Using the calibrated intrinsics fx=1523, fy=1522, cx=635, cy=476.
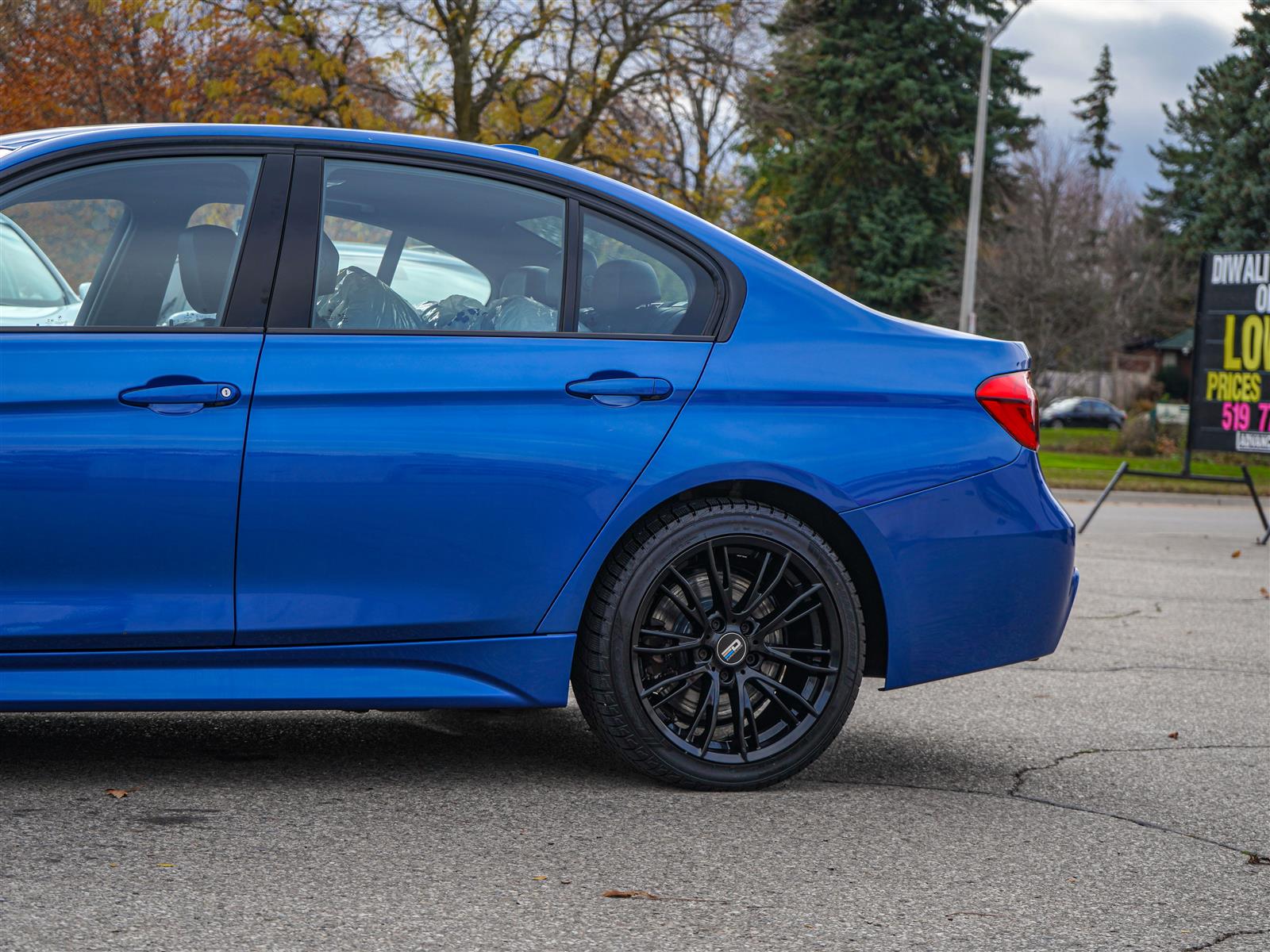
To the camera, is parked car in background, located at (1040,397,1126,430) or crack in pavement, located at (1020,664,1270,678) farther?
parked car in background, located at (1040,397,1126,430)

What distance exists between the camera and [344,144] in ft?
13.2

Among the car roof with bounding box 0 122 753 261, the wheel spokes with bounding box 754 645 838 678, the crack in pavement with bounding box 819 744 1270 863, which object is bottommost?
the crack in pavement with bounding box 819 744 1270 863

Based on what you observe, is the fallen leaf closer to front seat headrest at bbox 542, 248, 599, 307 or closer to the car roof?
front seat headrest at bbox 542, 248, 599, 307

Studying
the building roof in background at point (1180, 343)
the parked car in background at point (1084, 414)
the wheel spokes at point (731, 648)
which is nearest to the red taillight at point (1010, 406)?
the wheel spokes at point (731, 648)

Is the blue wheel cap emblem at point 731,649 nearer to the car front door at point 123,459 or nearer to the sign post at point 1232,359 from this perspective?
the car front door at point 123,459

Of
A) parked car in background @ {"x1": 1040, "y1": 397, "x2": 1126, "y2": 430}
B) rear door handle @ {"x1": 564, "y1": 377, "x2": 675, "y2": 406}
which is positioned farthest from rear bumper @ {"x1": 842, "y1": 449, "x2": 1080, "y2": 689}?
parked car in background @ {"x1": 1040, "y1": 397, "x2": 1126, "y2": 430}

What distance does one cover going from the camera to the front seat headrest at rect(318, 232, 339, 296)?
12.8ft

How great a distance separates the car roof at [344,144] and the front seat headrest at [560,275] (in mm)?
191

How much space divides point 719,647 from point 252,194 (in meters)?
1.69

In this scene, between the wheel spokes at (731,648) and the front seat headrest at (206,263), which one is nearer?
the front seat headrest at (206,263)

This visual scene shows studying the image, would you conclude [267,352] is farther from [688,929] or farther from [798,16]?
[798,16]

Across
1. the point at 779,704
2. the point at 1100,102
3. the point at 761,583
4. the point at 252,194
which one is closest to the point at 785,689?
the point at 779,704

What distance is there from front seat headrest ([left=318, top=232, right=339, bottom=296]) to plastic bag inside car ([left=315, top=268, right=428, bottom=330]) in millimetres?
14

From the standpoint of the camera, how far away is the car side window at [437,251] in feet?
13.0
